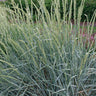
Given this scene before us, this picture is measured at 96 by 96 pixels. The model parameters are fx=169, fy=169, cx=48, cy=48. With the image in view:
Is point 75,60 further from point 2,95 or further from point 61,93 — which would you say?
point 2,95

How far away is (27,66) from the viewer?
191 centimetres

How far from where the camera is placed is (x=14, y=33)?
2439 millimetres

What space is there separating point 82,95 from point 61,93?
0.70 ft

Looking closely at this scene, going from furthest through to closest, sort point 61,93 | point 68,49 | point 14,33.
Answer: point 14,33
point 68,49
point 61,93

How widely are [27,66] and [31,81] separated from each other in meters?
0.18

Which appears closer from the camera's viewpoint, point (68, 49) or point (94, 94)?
point (94, 94)

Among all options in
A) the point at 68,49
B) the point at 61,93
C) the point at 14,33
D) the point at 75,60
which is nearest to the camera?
the point at 61,93

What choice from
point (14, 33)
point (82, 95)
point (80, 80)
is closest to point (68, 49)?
point (80, 80)

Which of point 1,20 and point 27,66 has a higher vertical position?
point 1,20

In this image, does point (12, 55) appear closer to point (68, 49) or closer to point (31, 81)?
point (31, 81)

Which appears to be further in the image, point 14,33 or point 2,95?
point 14,33

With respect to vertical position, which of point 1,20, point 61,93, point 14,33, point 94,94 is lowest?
point 94,94

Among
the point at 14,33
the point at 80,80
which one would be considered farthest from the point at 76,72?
the point at 14,33

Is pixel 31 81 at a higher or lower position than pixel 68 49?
lower
